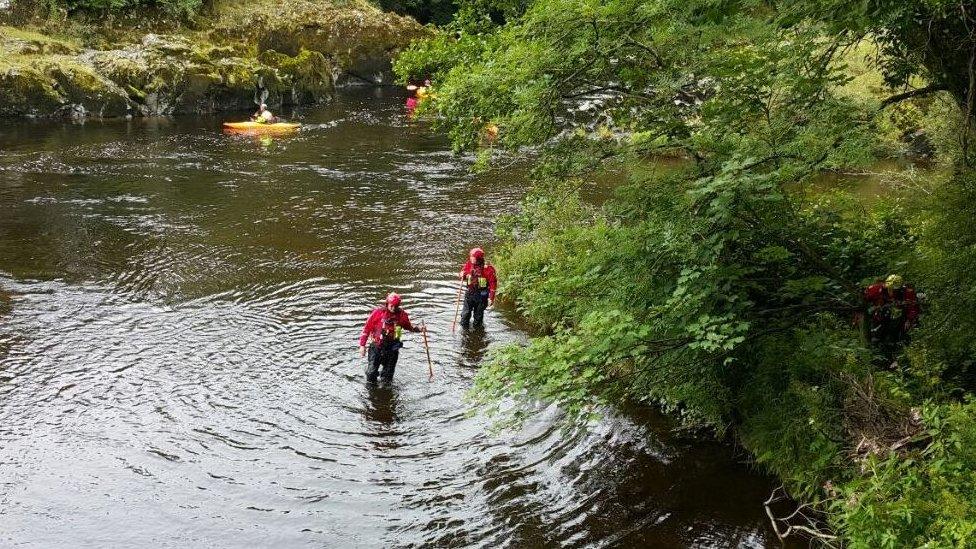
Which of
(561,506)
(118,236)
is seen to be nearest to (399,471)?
(561,506)

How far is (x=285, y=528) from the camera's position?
7879 millimetres

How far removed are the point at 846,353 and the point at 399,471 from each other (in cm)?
513

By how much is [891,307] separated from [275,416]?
7630 millimetres

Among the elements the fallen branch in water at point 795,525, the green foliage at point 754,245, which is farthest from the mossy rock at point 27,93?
the fallen branch in water at point 795,525

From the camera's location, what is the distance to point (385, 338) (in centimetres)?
1103

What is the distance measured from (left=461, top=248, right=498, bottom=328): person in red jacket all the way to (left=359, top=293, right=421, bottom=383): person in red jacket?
2.11 metres

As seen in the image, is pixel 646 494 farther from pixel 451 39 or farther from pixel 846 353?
pixel 451 39

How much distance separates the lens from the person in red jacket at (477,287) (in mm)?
13164

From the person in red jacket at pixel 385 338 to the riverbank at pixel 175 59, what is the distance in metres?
26.1

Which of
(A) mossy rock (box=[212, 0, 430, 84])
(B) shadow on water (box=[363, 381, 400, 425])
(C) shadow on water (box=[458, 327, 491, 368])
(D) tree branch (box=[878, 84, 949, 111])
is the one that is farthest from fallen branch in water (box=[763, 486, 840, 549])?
(A) mossy rock (box=[212, 0, 430, 84])

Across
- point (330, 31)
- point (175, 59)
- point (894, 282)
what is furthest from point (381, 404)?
point (330, 31)

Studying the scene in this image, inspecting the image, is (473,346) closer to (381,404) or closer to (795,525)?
(381,404)

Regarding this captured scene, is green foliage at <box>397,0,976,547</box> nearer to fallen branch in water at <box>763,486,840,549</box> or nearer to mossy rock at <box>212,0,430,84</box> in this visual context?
fallen branch in water at <box>763,486,840,549</box>

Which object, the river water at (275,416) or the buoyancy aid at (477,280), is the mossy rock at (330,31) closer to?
the river water at (275,416)
